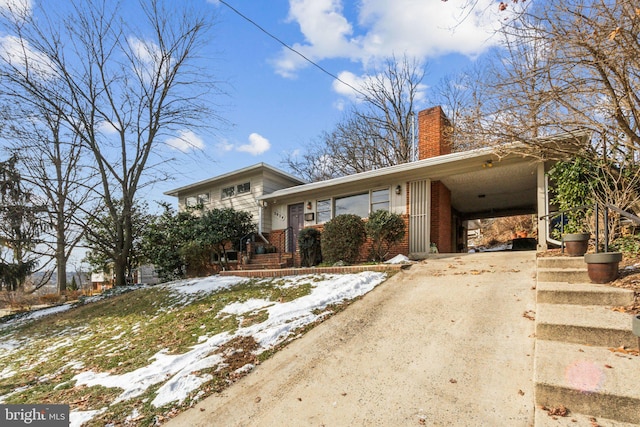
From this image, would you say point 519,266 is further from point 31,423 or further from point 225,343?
point 31,423

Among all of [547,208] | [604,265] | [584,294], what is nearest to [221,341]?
[584,294]

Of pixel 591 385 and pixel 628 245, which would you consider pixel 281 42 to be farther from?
pixel 591 385

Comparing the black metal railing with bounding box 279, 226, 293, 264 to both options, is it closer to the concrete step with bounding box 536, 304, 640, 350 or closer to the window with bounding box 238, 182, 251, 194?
the window with bounding box 238, 182, 251, 194

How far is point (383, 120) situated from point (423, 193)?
1345 centimetres

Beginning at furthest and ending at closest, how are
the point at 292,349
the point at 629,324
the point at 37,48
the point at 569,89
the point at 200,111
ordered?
1. the point at 200,111
2. the point at 37,48
3. the point at 569,89
4. the point at 292,349
5. the point at 629,324

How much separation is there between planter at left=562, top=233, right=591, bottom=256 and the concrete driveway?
107 centimetres

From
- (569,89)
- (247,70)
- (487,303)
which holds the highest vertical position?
(247,70)

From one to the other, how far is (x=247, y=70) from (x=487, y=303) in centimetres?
794

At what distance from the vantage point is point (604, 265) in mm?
3828

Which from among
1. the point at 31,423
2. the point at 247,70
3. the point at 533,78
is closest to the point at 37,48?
the point at 247,70

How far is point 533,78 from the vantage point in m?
5.51

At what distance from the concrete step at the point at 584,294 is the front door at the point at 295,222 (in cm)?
918

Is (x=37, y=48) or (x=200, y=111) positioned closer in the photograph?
(x=37, y=48)

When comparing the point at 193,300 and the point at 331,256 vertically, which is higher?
the point at 331,256
